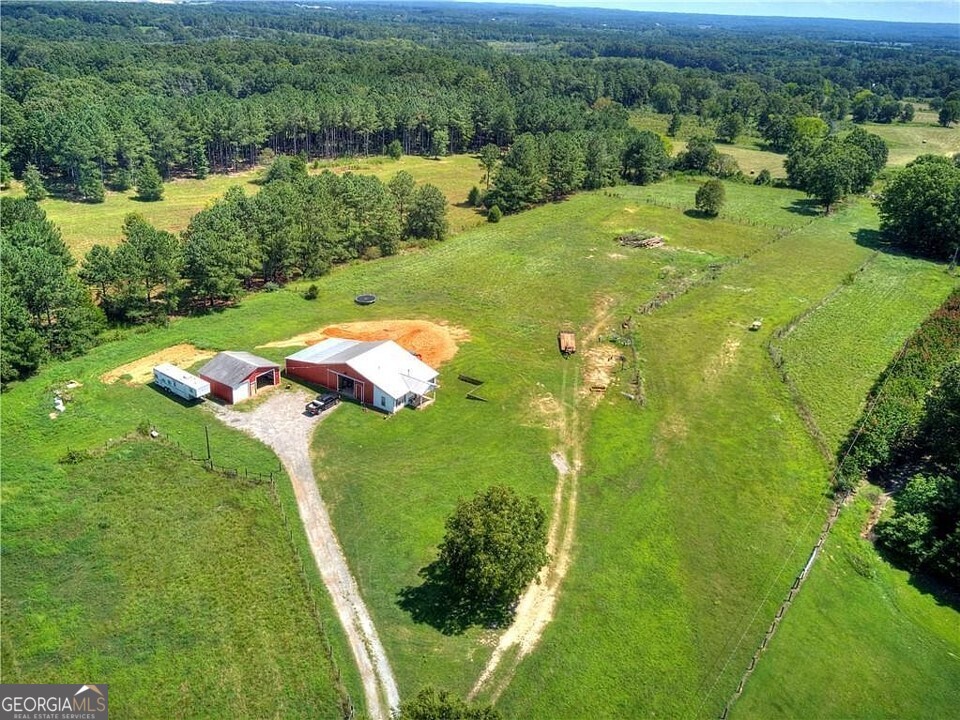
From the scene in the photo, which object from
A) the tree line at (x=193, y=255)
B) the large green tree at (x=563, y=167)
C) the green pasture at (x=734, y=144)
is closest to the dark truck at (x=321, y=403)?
the tree line at (x=193, y=255)

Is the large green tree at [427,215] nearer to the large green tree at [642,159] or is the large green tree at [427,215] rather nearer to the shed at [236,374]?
the shed at [236,374]

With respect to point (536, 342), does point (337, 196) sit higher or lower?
higher

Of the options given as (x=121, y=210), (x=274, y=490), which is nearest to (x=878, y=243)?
(x=274, y=490)

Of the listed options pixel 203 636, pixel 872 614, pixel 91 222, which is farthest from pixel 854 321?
pixel 91 222

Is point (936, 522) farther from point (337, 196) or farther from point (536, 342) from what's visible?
point (337, 196)

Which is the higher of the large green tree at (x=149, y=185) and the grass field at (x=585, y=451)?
the large green tree at (x=149, y=185)
